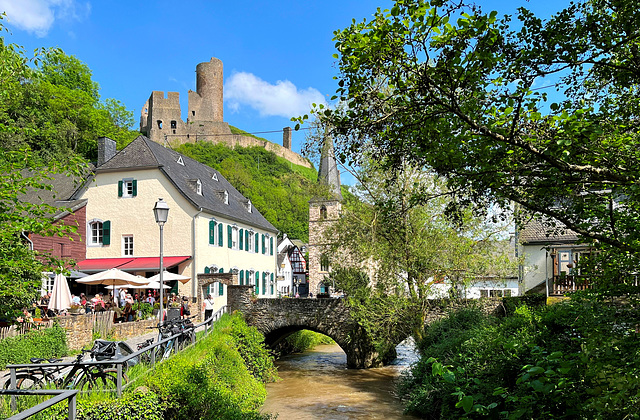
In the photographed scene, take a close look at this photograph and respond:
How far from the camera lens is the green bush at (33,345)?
1312cm

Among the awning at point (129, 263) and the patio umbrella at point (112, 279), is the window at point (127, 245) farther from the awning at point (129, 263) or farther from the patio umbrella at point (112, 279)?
the patio umbrella at point (112, 279)

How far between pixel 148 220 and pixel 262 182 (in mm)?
50438

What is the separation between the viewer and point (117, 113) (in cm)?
5572

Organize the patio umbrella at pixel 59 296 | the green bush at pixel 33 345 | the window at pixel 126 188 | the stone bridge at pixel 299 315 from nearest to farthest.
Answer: the green bush at pixel 33 345
the patio umbrella at pixel 59 296
the stone bridge at pixel 299 315
the window at pixel 126 188

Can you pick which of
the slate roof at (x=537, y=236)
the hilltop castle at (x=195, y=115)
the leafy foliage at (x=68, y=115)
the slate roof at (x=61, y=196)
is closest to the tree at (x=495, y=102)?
the slate roof at (x=537, y=236)

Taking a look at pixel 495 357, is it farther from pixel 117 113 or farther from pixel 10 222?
pixel 117 113

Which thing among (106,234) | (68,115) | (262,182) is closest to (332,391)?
(106,234)

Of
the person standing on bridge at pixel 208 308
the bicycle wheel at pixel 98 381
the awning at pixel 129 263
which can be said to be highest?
the awning at pixel 129 263

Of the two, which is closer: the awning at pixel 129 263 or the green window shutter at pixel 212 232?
the awning at pixel 129 263

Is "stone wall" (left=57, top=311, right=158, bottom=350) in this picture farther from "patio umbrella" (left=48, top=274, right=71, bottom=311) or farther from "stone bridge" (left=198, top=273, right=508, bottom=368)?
"stone bridge" (left=198, top=273, right=508, bottom=368)

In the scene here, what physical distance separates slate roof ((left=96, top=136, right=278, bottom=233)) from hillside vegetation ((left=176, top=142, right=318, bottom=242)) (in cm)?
3256

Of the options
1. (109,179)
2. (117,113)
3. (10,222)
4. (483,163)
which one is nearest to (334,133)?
(483,163)

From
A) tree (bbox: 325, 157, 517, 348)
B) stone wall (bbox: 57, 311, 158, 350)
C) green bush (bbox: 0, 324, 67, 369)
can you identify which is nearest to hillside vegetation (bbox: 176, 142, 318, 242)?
tree (bbox: 325, 157, 517, 348)

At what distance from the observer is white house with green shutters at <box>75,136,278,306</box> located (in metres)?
27.0
